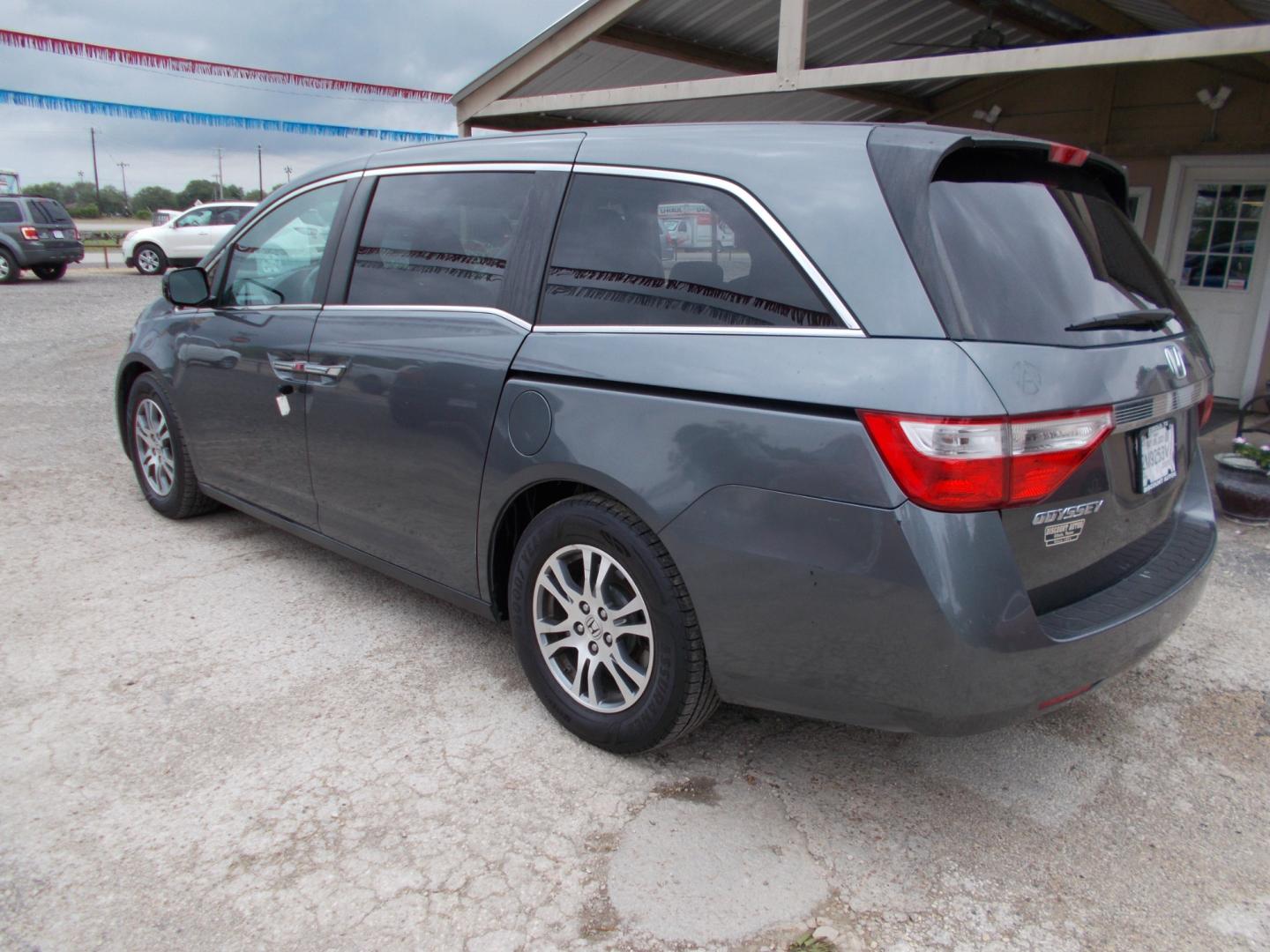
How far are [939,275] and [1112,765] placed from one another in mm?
1736

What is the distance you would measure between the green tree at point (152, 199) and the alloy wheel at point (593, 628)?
90030 mm

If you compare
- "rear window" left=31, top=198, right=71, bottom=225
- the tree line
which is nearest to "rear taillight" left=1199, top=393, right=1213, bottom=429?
"rear window" left=31, top=198, right=71, bottom=225

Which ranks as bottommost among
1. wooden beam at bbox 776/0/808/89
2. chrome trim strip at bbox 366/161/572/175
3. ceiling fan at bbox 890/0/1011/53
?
chrome trim strip at bbox 366/161/572/175

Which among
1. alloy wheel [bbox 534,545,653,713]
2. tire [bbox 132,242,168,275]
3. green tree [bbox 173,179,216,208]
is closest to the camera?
alloy wheel [bbox 534,545,653,713]

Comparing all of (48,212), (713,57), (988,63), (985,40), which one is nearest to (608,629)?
(988,63)

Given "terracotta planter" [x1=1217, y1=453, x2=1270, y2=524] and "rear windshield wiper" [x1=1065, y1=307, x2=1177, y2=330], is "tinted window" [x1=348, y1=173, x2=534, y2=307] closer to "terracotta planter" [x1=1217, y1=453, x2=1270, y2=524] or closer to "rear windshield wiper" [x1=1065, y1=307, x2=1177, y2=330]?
"rear windshield wiper" [x1=1065, y1=307, x2=1177, y2=330]

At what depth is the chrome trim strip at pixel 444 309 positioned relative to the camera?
2.89 m

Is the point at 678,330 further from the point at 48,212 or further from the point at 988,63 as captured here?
the point at 48,212

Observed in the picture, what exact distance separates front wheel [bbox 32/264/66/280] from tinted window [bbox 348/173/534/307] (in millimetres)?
19739

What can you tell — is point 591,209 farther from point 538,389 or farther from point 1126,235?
point 1126,235

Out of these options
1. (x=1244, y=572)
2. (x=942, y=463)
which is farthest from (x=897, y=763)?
(x=1244, y=572)

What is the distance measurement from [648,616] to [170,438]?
3256 millimetres

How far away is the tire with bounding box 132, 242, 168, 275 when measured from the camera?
2170 cm

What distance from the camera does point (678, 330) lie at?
8.08 ft
